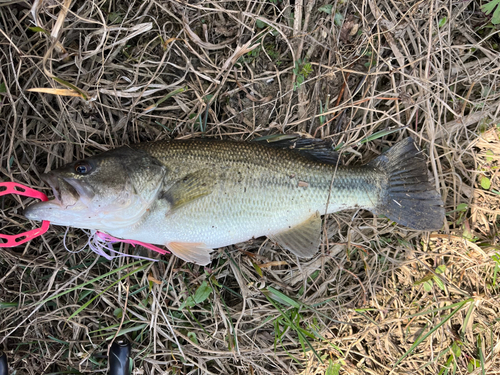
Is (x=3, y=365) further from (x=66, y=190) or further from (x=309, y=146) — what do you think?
(x=309, y=146)

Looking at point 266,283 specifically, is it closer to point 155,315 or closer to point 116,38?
point 155,315

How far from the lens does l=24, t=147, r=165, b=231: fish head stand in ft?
6.72

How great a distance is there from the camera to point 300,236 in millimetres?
2533

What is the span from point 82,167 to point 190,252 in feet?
3.20

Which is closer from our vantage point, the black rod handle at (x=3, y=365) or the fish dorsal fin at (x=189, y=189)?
the fish dorsal fin at (x=189, y=189)

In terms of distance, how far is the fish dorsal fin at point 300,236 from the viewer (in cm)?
253

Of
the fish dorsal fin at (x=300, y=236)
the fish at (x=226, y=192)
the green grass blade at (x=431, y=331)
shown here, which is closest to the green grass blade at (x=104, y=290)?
the fish at (x=226, y=192)

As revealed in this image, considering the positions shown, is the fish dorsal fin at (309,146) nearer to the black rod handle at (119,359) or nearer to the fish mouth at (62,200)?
the fish mouth at (62,200)

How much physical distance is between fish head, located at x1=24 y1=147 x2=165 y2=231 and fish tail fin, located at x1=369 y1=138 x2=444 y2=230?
72.6 inches

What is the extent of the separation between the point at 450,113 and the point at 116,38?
3067mm

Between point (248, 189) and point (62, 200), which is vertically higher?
point (248, 189)

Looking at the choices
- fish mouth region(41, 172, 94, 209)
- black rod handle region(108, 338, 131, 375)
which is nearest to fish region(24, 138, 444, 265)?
fish mouth region(41, 172, 94, 209)

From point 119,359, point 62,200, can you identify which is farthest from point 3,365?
point 62,200

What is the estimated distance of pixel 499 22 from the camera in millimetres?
2682
